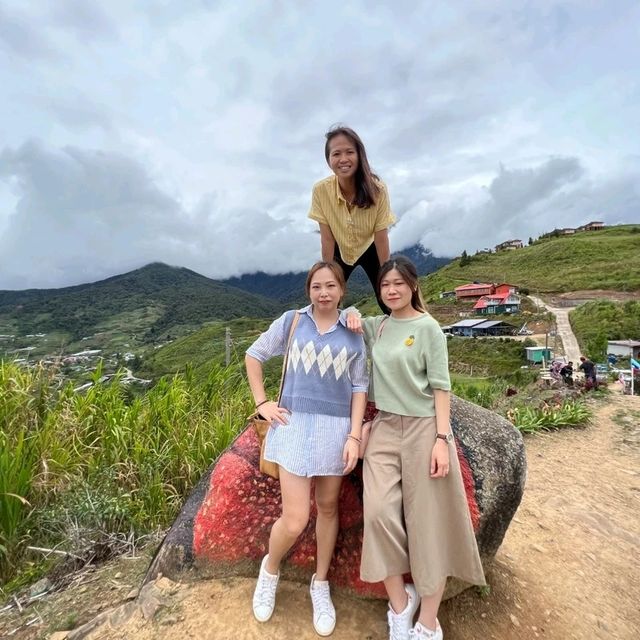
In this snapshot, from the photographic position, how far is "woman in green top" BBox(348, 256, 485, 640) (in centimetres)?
215

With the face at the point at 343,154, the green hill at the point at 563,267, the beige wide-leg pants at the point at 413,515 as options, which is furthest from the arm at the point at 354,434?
the green hill at the point at 563,267

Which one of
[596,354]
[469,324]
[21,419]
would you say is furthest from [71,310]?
[21,419]

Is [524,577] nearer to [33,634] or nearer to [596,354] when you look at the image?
[33,634]

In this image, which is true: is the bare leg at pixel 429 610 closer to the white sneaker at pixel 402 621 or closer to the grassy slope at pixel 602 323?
the white sneaker at pixel 402 621

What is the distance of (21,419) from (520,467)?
14.7ft

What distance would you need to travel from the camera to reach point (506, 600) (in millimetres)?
2822

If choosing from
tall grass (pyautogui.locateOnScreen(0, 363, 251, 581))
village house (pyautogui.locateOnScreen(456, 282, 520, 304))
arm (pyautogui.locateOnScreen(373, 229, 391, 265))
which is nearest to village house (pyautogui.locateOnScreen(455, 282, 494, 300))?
village house (pyautogui.locateOnScreen(456, 282, 520, 304))

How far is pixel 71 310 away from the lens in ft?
274

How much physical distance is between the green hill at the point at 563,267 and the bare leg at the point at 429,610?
5324 cm

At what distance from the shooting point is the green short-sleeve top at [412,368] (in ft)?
7.39

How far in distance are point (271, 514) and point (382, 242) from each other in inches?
75.1

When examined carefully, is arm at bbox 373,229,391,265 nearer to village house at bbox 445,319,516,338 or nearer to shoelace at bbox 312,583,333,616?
shoelace at bbox 312,583,333,616

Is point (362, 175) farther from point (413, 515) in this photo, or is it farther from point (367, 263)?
point (413, 515)

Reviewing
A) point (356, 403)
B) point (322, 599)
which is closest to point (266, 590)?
point (322, 599)
